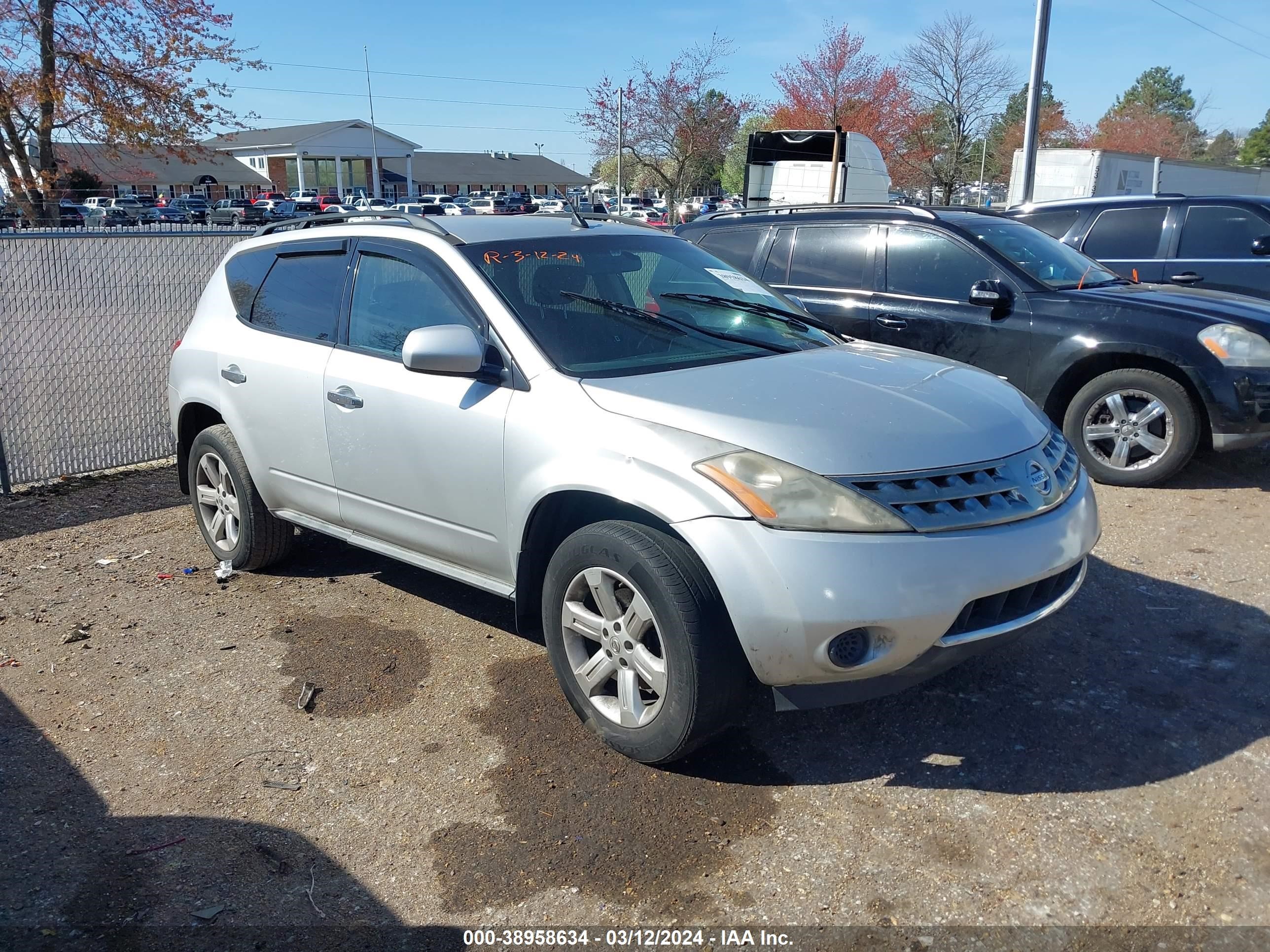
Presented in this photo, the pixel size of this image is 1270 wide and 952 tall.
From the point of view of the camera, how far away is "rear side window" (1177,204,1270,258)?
29.8ft

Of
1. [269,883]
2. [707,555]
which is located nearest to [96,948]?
[269,883]

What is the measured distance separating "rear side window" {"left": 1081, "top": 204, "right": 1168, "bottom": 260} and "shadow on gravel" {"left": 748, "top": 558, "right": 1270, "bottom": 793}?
226 inches

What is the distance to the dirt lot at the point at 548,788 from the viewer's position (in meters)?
2.76

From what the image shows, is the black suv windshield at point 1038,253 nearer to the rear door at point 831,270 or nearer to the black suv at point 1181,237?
the rear door at point 831,270

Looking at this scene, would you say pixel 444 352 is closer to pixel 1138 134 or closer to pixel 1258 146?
pixel 1138 134

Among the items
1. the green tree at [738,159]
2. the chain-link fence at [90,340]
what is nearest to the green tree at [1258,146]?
the green tree at [738,159]

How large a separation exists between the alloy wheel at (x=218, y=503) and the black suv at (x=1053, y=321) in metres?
3.54

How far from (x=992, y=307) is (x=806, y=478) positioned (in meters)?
4.51

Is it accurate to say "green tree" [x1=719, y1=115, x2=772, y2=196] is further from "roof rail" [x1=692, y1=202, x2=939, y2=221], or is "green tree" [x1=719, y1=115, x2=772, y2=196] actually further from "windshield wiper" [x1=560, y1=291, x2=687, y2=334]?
"windshield wiper" [x1=560, y1=291, x2=687, y2=334]

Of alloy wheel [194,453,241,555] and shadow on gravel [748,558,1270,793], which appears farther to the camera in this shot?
alloy wheel [194,453,241,555]

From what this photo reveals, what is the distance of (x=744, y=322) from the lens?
432 centimetres

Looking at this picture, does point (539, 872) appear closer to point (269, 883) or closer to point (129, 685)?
point (269, 883)

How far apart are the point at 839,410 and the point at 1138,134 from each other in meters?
72.8

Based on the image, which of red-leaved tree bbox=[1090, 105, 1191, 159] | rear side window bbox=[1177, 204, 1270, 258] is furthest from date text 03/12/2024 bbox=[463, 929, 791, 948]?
red-leaved tree bbox=[1090, 105, 1191, 159]
